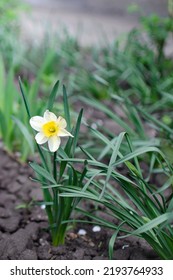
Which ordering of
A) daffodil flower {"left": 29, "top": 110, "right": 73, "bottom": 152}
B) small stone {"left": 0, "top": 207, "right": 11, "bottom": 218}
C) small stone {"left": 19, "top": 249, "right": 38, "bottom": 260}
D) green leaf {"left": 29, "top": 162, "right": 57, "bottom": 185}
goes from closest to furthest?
1. daffodil flower {"left": 29, "top": 110, "right": 73, "bottom": 152}
2. green leaf {"left": 29, "top": 162, "right": 57, "bottom": 185}
3. small stone {"left": 19, "top": 249, "right": 38, "bottom": 260}
4. small stone {"left": 0, "top": 207, "right": 11, "bottom": 218}

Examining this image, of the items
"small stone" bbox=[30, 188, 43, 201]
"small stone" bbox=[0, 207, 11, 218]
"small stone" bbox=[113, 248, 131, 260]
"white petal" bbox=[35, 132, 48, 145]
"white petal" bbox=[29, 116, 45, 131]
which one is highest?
"small stone" bbox=[30, 188, 43, 201]

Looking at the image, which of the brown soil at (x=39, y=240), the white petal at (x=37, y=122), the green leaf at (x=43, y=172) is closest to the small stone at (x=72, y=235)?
the brown soil at (x=39, y=240)

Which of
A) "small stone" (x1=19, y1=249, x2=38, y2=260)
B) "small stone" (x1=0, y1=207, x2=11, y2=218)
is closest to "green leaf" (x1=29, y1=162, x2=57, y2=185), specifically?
"small stone" (x1=19, y1=249, x2=38, y2=260)

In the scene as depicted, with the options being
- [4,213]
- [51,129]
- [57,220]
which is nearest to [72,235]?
[57,220]

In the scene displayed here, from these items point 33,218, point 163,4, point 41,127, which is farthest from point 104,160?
point 163,4

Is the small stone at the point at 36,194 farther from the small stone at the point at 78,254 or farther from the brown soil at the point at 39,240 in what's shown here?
the small stone at the point at 78,254

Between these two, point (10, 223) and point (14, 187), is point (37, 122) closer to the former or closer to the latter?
point (10, 223)

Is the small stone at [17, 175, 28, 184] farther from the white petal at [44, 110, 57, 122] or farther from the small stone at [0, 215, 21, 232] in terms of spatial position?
the white petal at [44, 110, 57, 122]

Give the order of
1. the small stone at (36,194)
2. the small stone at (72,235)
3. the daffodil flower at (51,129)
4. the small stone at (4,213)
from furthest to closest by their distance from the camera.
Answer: the small stone at (36,194) < the small stone at (4,213) < the small stone at (72,235) < the daffodil flower at (51,129)

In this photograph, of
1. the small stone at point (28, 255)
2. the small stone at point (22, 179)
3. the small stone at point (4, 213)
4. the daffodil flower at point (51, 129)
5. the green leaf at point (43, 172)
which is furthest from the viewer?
the small stone at point (22, 179)
